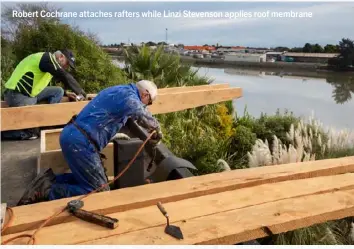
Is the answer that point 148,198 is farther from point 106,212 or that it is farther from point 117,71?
point 117,71

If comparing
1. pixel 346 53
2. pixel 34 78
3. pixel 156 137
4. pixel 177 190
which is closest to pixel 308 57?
pixel 346 53

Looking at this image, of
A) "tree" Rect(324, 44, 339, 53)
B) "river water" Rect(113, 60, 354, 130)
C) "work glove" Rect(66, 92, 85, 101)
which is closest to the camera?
"work glove" Rect(66, 92, 85, 101)

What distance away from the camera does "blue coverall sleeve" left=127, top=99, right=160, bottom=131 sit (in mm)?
3553

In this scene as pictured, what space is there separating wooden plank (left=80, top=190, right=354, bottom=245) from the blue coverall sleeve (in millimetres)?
1592

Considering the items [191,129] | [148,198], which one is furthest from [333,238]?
[191,129]

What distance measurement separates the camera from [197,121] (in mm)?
8453

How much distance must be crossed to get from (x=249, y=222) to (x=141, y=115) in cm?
175

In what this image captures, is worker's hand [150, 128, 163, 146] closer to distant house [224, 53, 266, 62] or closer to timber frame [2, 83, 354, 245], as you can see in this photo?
timber frame [2, 83, 354, 245]

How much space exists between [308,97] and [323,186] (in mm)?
10070

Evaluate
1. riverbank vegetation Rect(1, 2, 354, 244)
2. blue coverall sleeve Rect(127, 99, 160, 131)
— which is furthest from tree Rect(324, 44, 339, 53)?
blue coverall sleeve Rect(127, 99, 160, 131)

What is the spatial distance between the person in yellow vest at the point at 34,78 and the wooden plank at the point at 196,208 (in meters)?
4.06

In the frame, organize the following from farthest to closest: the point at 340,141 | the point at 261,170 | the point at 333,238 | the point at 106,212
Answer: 1. the point at 340,141
2. the point at 333,238
3. the point at 261,170
4. the point at 106,212

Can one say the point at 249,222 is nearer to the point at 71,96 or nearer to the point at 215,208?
the point at 215,208

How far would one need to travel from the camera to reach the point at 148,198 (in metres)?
2.32
